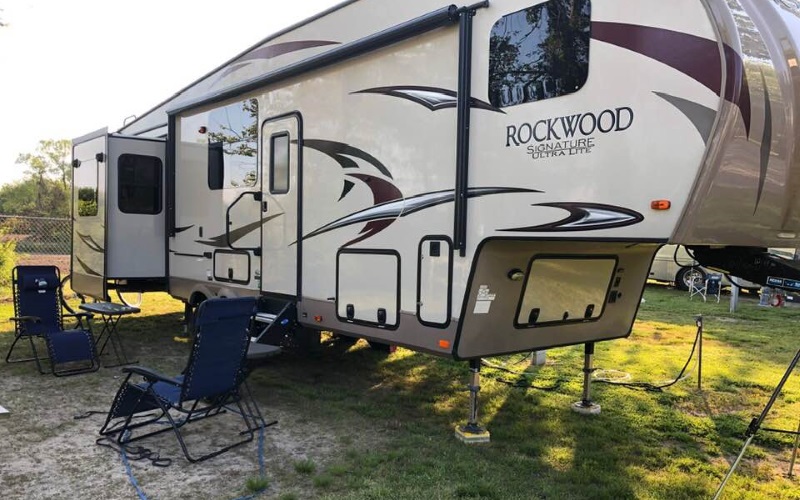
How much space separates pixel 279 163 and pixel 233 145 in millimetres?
928

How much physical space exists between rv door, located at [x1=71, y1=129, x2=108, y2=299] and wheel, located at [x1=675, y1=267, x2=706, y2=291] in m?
12.3

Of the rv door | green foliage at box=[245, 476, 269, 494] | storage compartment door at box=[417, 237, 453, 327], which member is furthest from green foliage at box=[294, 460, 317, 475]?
the rv door

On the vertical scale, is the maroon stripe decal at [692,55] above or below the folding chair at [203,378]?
above

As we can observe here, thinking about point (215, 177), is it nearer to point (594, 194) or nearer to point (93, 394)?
point (93, 394)

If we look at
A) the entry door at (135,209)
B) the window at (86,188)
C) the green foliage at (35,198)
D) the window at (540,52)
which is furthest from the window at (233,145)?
the green foliage at (35,198)

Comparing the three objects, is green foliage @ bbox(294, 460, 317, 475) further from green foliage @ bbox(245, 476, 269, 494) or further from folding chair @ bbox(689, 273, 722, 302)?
folding chair @ bbox(689, 273, 722, 302)

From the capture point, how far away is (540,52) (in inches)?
145

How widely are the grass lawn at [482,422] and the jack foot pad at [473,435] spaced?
0.07m

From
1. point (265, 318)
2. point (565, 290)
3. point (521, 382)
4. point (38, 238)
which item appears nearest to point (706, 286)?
point (521, 382)

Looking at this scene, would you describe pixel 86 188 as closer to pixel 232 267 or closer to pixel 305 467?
pixel 232 267

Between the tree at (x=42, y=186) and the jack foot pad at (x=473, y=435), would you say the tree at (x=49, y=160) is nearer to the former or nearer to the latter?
the tree at (x=42, y=186)

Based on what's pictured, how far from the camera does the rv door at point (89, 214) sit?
7.41m

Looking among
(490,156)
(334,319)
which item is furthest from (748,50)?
(334,319)

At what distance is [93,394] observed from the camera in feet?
17.9
